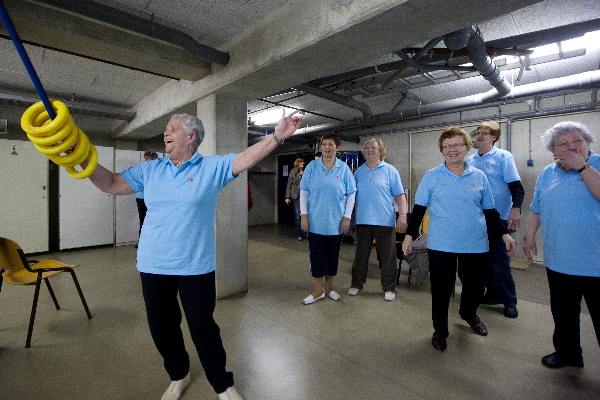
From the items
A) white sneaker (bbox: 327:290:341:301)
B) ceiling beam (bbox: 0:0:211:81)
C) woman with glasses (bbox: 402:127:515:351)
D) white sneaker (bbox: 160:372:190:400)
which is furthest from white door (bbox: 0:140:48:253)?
woman with glasses (bbox: 402:127:515:351)

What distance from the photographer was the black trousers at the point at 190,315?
150 centimetres

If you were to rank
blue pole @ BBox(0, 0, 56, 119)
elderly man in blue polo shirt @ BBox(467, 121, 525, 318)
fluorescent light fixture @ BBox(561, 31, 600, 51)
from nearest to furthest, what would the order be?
blue pole @ BBox(0, 0, 56, 119)
elderly man in blue polo shirt @ BBox(467, 121, 525, 318)
fluorescent light fixture @ BBox(561, 31, 600, 51)

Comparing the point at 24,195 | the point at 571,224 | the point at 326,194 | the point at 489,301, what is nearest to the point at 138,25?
the point at 326,194

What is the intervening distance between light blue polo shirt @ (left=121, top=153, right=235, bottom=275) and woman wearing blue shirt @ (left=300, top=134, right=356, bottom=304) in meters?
1.50

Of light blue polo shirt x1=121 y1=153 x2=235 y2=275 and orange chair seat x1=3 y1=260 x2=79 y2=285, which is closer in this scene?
light blue polo shirt x1=121 y1=153 x2=235 y2=275

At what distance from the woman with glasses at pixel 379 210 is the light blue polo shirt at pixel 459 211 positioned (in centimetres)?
94

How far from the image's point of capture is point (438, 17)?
69.7 inches

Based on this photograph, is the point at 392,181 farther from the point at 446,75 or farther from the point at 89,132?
the point at 89,132

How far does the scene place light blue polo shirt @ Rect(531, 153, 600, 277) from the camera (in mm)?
1678

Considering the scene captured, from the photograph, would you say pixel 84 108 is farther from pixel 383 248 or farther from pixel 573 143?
pixel 573 143

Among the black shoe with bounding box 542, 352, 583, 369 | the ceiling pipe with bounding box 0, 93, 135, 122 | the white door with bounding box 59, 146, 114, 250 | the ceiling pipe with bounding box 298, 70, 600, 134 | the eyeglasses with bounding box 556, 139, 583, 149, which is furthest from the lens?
the white door with bounding box 59, 146, 114, 250

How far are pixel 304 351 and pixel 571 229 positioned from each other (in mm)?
1819

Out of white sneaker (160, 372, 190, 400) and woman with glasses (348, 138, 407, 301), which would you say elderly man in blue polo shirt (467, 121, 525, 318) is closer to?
woman with glasses (348, 138, 407, 301)

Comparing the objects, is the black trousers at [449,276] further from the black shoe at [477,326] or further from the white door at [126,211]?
the white door at [126,211]
